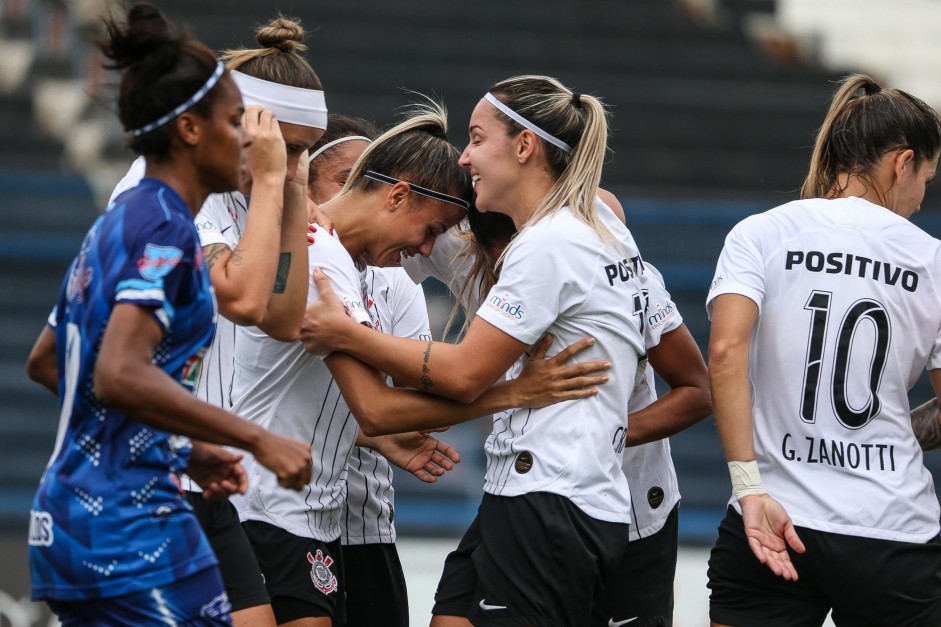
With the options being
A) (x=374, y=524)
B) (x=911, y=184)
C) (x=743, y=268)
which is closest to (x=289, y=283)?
(x=374, y=524)

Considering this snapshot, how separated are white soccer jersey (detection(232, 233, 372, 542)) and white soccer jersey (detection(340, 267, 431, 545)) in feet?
1.03

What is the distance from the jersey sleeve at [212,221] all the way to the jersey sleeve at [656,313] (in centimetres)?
115

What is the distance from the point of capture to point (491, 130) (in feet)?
11.4

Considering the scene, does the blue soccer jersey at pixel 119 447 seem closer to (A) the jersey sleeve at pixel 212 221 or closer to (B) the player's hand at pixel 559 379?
(A) the jersey sleeve at pixel 212 221

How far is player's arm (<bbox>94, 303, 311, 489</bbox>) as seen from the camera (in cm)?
229

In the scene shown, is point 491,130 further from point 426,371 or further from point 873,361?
Answer: point 873,361

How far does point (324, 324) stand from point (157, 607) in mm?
1031

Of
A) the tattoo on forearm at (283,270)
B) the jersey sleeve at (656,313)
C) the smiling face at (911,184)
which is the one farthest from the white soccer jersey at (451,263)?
the smiling face at (911,184)

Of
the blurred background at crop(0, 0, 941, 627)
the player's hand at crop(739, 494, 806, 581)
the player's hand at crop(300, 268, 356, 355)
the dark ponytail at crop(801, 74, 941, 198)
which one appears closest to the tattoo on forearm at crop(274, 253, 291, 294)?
the player's hand at crop(300, 268, 356, 355)

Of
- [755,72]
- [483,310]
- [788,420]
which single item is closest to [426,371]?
[483,310]

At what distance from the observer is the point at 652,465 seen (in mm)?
3906

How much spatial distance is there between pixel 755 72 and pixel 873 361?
8646 millimetres

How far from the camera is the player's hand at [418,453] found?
3930 millimetres

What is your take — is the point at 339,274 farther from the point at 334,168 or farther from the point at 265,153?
the point at 334,168
